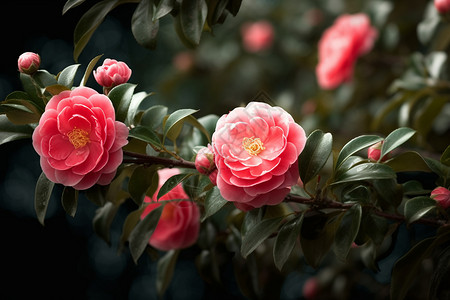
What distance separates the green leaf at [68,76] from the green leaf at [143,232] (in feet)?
0.79

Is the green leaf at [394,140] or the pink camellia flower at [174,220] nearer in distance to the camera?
the green leaf at [394,140]

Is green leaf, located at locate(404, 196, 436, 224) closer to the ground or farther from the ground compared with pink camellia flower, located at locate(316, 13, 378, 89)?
farther from the ground

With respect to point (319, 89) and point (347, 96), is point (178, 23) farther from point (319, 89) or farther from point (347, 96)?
point (319, 89)

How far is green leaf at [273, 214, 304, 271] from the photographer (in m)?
0.69

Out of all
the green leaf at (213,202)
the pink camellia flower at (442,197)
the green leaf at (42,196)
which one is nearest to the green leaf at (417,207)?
the pink camellia flower at (442,197)

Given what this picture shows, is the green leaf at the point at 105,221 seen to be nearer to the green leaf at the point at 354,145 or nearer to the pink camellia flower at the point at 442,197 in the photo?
the green leaf at the point at 354,145

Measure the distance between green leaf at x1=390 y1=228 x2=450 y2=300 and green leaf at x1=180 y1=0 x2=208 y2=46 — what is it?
40 cm

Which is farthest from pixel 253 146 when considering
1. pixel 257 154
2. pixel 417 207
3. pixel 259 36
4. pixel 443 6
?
pixel 259 36

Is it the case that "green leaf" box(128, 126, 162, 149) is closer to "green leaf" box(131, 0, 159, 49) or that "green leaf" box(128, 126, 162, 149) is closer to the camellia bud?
"green leaf" box(131, 0, 159, 49)

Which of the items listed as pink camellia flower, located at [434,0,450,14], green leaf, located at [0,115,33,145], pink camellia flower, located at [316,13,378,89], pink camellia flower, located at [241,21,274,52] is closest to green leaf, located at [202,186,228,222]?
green leaf, located at [0,115,33,145]

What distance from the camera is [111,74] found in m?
0.73

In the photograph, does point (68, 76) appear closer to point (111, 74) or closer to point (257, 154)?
point (111, 74)

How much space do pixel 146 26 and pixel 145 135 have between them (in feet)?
0.57

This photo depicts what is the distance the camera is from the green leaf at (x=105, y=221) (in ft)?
2.95
